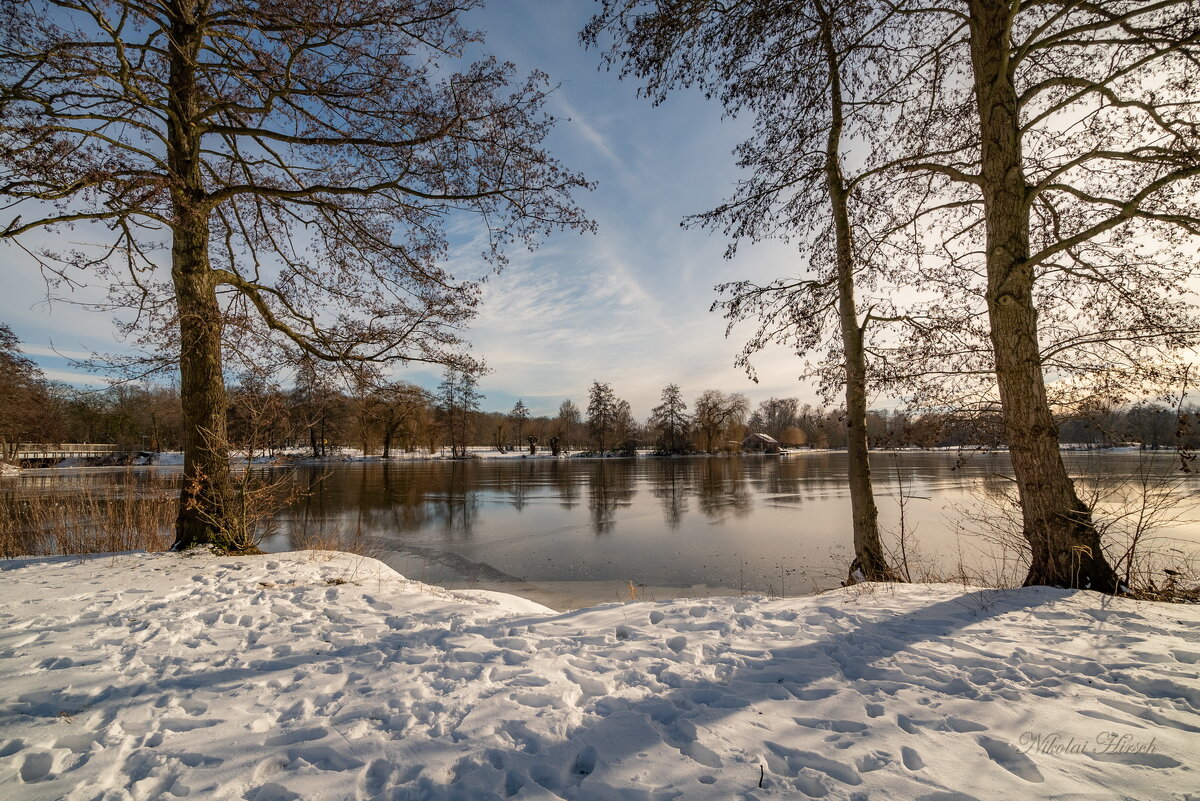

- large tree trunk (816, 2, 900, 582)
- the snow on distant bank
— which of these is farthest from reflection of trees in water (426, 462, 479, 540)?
large tree trunk (816, 2, 900, 582)

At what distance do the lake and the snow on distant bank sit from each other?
2.36 meters

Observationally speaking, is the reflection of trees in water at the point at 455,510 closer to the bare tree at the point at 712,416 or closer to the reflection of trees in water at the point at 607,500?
the reflection of trees in water at the point at 607,500

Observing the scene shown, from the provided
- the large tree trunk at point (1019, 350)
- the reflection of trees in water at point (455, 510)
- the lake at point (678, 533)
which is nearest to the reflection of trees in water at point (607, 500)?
the lake at point (678, 533)

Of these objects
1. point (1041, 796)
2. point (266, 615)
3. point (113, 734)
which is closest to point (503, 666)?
point (113, 734)

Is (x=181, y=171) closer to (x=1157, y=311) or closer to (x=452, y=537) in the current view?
(x=452, y=537)

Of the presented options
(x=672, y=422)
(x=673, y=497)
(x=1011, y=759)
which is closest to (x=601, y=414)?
(x=672, y=422)

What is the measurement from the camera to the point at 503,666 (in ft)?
9.89

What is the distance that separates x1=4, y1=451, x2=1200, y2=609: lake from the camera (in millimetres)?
7602

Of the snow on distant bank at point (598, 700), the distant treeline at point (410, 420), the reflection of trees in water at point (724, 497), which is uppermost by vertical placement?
the distant treeline at point (410, 420)

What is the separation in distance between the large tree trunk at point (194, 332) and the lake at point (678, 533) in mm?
1451

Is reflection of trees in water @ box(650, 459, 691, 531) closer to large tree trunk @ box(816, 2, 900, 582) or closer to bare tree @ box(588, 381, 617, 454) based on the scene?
large tree trunk @ box(816, 2, 900, 582)

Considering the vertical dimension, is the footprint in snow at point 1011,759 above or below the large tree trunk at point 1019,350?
below

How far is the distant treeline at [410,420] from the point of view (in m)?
5.09

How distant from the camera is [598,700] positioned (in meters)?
2.61
